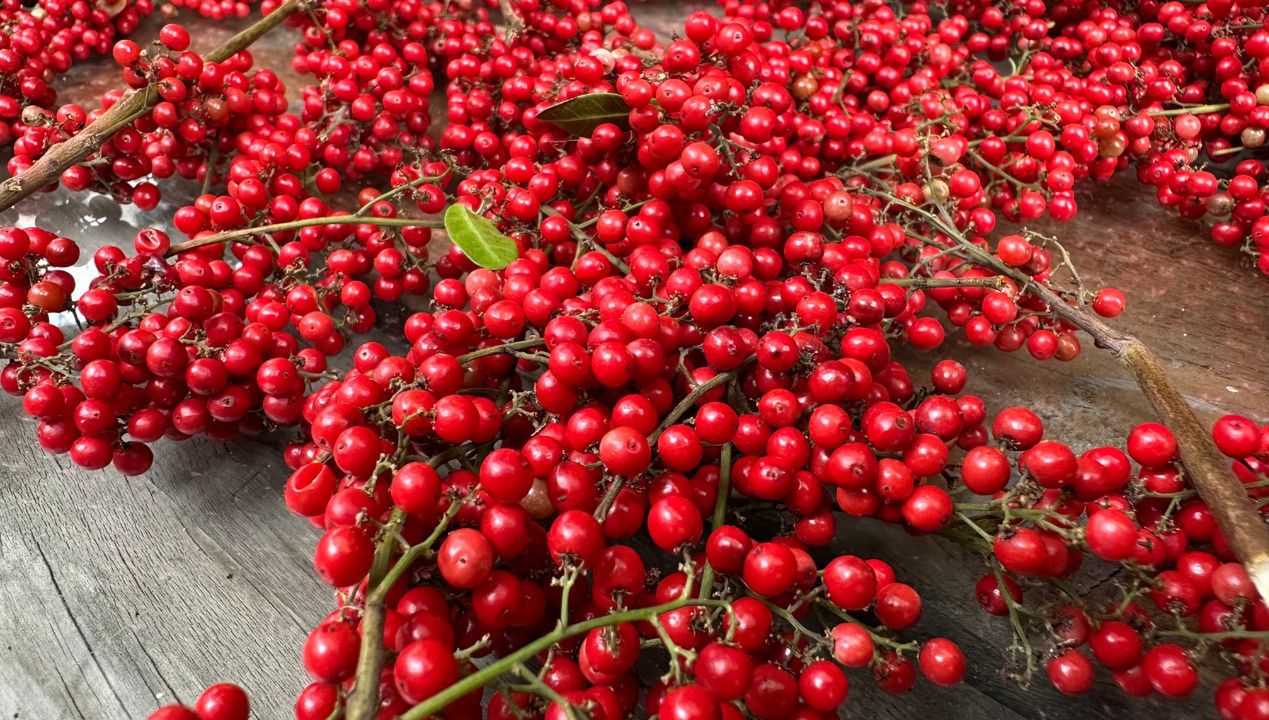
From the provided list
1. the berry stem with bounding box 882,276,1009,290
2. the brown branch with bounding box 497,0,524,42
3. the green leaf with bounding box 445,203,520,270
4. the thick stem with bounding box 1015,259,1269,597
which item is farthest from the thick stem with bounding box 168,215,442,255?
the thick stem with bounding box 1015,259,1269,597

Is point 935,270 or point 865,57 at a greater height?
point 865,57

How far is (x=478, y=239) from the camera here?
3.93 ft

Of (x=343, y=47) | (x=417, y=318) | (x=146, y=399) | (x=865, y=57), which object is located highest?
(x=865, y=57)

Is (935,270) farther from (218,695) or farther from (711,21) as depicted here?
(218,695)

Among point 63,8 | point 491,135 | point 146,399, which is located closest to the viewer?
point 146,399

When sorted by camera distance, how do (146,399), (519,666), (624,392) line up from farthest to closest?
(146,399) < (624,392) < (519,666)

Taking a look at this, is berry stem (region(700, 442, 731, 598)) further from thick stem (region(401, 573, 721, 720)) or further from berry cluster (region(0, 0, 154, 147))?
berry cluster (region(0, 0, 154, 147))

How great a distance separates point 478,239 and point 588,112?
311mm

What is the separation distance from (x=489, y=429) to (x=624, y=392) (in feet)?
0.66

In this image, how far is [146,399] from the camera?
1.20m

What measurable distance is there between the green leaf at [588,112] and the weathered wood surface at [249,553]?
2.27 feet

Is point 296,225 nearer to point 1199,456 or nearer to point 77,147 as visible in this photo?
point 77,147

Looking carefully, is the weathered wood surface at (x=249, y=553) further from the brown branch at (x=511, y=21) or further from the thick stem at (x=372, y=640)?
the brown branch at (x=511, y=21)

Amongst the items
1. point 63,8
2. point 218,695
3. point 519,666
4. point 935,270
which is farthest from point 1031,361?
point 63,8
